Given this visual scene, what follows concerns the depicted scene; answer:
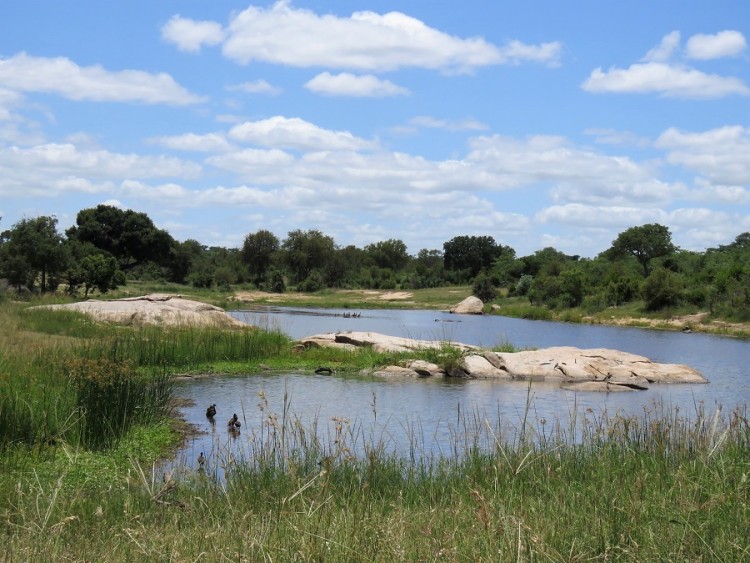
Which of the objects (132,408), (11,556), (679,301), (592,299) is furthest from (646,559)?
(592,299)

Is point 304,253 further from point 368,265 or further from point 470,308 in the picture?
point 470,308

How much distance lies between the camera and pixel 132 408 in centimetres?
1233

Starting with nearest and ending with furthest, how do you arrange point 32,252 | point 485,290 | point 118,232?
1. point 32,252
2. point 118,232
3. point 485,290

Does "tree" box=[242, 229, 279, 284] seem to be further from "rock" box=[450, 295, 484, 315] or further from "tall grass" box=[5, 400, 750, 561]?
"tall grass" box=[5, 400, 750, 561]

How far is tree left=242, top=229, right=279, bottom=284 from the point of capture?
9944cm

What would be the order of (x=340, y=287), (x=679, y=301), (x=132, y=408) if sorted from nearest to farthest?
1. (x=132, y=408)
2. (x=679, y=301)
3. (x=340, y=287)

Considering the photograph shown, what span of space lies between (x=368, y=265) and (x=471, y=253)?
2013 centimetres

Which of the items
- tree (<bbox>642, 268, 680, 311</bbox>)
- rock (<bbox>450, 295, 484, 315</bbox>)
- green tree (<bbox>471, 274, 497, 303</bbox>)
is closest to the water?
tree (<bbox>642, 268, 680, 311</bbox>)

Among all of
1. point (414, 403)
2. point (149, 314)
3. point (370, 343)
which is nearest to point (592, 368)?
point (370, 343)

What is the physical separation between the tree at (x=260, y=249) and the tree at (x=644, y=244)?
4242 cm

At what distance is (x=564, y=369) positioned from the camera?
23.0m

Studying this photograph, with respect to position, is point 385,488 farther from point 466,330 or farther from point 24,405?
point 466,330

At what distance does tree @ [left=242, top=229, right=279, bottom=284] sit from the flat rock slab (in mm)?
69638

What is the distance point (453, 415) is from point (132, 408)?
20.2ft
